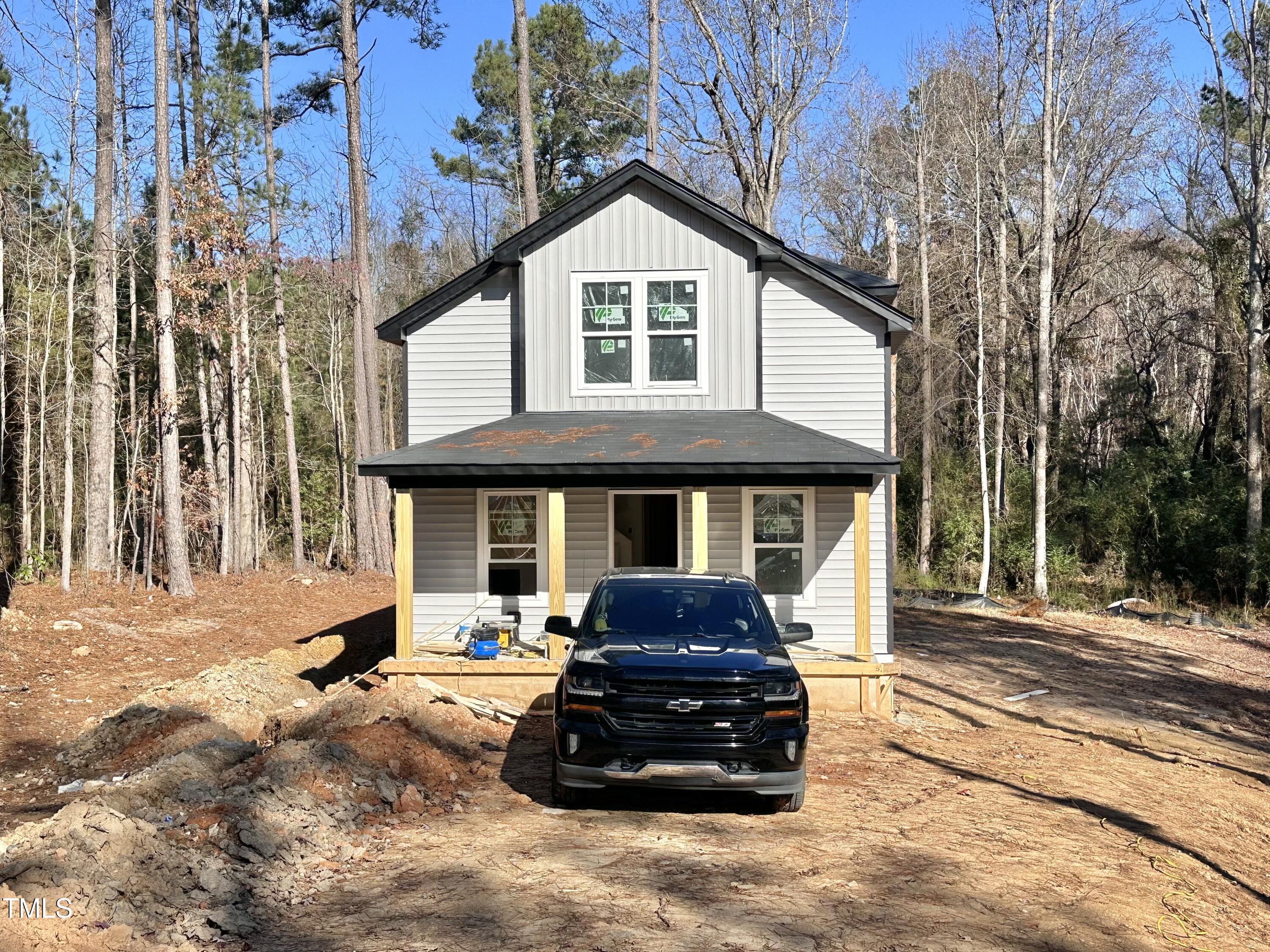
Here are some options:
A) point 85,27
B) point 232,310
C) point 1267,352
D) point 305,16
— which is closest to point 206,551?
point 232,310

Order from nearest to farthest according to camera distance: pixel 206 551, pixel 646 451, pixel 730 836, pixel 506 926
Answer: pixel 506 926 → pixel 730 836 → pixel 646 451 → pixel 206 551

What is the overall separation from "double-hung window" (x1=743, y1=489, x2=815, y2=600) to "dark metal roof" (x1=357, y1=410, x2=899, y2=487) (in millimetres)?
1114

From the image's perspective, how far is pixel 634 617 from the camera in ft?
30.2

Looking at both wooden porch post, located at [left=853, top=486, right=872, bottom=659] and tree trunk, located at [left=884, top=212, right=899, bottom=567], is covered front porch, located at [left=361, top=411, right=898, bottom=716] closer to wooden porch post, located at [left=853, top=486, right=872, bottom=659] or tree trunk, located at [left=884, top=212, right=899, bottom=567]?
wooden porch post, located at [left=853, top=486, right=872, bottom=659]

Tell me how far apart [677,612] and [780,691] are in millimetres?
1606

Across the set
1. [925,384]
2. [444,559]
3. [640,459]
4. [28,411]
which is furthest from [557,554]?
[925,384]

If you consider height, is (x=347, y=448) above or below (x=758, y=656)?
above

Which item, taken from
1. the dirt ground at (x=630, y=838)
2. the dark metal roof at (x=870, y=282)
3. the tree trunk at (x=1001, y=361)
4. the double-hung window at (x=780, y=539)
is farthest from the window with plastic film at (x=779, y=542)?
the tree trunk at (x=1001, y=361)

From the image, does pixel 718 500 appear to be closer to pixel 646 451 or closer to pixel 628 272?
pixel 646 451

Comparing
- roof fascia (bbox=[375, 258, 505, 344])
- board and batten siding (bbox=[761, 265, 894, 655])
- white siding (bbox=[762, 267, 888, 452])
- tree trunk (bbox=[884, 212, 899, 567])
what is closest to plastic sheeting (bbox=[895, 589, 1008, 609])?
tree trunk (bbox=[884, 212, 899, 567])

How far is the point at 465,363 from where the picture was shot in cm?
1533

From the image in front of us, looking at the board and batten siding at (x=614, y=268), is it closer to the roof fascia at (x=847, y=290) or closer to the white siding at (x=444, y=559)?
the roof fascia at (x=847, y=290)

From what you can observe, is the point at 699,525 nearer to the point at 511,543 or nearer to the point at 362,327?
the point at 511,543

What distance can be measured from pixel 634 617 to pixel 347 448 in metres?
26.8
